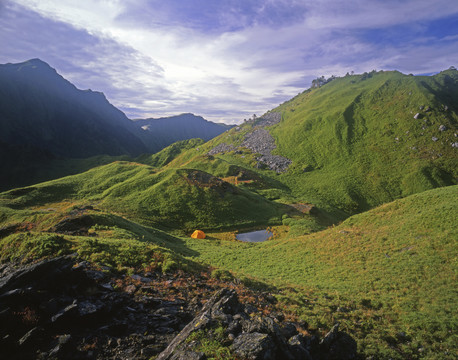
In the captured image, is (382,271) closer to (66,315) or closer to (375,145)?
(66,315)

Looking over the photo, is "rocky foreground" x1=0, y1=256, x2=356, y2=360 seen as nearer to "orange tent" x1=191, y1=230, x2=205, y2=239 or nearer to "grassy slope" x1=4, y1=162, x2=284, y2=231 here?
"orange tent" x1=191, y1=230, x2=205, y2=239

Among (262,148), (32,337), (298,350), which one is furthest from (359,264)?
(262,148)

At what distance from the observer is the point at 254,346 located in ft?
32.4

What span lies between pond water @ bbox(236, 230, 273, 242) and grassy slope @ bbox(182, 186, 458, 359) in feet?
28.8

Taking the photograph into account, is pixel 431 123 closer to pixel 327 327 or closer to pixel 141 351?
pixel 327 327

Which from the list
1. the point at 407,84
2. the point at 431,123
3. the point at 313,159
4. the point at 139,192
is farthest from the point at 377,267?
the point at 407,84

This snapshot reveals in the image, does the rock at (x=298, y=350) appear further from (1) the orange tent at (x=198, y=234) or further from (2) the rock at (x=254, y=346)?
(1) the orange tent at (x=198, y=234)

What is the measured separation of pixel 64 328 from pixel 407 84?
20886cm

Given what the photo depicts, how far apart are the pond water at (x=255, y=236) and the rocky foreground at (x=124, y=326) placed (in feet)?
133

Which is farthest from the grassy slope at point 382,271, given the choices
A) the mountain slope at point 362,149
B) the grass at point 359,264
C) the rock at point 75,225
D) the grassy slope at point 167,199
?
the mountain slope at point 362,149

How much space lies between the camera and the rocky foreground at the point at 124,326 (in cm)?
1020

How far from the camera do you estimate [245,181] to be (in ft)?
317

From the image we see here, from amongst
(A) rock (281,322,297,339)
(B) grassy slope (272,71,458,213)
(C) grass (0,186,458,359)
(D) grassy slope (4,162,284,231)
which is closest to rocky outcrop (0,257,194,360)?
(A) rock (281,322,297,339)

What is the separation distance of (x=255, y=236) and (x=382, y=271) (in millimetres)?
33627
